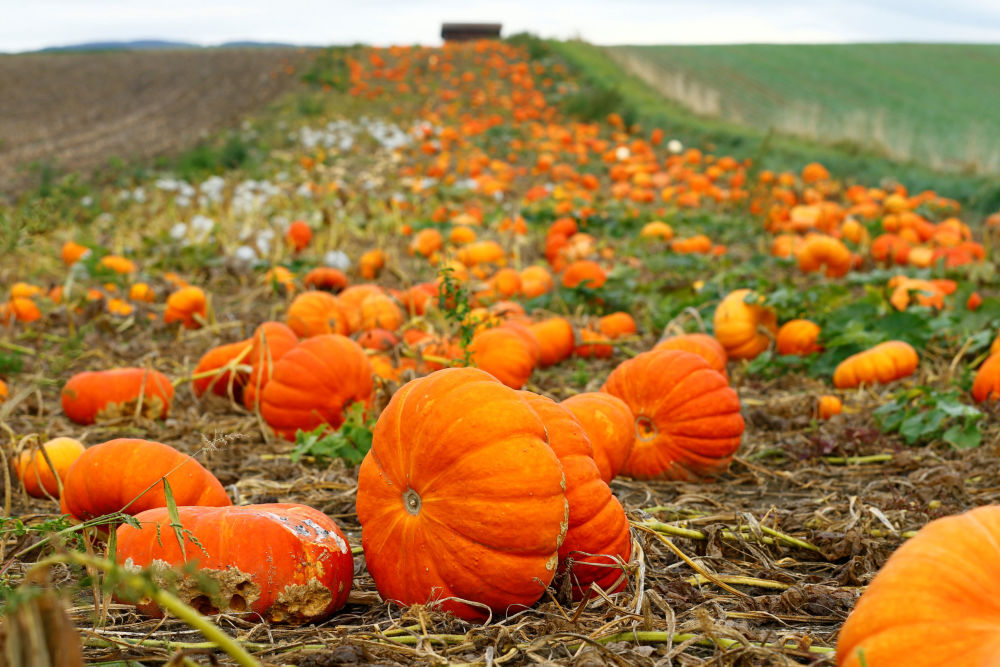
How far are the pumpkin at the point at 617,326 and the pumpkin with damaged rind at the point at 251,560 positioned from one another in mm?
3789

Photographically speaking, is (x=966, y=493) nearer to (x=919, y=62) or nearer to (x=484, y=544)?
(x=484, y=544)

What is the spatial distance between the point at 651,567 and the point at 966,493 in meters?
1.52

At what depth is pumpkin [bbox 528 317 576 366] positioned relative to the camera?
545 cm

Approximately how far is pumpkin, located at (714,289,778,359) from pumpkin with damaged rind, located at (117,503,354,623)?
3.62 meters

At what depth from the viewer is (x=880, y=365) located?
4.87 m

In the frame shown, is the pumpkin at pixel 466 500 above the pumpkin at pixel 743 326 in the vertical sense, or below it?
above

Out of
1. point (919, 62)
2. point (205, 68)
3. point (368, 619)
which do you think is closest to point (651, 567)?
point (368, 619)

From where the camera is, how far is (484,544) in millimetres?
2160

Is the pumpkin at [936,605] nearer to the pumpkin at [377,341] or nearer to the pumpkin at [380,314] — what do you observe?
the pumpkin at [377,341]

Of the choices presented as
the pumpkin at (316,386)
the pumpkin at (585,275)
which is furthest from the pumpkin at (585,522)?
the pumpkin at (585,275)

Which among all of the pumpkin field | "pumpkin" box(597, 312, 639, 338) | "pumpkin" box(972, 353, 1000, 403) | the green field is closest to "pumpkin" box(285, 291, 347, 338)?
the pumpkin field

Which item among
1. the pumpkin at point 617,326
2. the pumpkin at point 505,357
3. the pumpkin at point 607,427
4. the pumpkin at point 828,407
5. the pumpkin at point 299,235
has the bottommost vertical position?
the pumpkin at point 828,407

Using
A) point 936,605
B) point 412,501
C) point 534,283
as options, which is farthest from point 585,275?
point 936,605

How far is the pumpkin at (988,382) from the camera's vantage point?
14.3 feet
